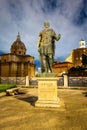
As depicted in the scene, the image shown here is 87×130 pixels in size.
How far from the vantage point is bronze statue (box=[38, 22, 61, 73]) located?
8.62 m

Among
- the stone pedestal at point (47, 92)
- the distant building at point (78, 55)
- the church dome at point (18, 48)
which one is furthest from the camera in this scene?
the distant building at point (78, 55)

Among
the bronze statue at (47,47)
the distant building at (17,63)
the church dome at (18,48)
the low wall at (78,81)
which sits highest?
the church dome at (18,48)

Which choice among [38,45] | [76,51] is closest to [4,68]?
[76,51]

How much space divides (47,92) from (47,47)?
90.5 inches

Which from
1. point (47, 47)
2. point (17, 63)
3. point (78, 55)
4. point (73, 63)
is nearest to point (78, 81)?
point (47, 47)

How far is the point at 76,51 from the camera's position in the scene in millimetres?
68812

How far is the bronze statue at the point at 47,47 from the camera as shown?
862cm

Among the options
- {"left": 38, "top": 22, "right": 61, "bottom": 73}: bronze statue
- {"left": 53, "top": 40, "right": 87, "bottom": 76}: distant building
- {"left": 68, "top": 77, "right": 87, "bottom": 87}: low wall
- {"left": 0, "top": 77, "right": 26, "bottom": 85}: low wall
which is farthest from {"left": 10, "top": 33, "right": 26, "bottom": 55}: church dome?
{"left": 38, "top": 22, "right": 61, "bottom": 73}: bronze statue

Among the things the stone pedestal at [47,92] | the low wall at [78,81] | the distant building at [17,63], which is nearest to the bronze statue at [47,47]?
the stone pedestal at [47,92]

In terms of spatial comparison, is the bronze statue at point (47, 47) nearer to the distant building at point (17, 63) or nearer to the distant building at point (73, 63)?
the distant building at point (17, 63)

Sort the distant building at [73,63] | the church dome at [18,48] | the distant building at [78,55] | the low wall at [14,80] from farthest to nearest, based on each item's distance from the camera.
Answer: the distant building at [78,55]
the church dome at [18,48]
the distant building at [73,63]
the low wall at [14,80]

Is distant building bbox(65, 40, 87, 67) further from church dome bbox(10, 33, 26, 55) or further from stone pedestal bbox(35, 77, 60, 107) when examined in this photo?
stone pedestal bbox(35, 77, 60, 107)

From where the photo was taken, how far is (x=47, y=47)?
8625mm

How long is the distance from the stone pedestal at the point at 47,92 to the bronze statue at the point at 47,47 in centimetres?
68
